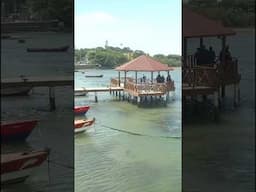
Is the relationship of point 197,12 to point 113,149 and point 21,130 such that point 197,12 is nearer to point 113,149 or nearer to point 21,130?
point 113,149

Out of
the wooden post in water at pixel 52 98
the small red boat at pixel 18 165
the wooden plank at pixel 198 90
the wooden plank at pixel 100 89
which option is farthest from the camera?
the wooden plank at pixel 198 90

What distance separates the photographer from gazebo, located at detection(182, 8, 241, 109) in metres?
3.29

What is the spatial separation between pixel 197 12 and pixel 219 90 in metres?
0.53

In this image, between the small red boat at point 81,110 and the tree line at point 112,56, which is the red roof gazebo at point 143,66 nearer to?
the tree line at point 112,56

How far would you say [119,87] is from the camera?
10.9 feet

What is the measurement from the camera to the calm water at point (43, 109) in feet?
9.87

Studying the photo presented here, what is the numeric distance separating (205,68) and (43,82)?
1063mm

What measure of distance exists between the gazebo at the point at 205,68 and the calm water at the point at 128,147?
0.28ft

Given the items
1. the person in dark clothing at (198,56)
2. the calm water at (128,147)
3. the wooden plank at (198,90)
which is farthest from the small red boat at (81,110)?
the person in dark clothing at (198,56)

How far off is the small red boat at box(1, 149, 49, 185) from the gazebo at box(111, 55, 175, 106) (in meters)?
0.71

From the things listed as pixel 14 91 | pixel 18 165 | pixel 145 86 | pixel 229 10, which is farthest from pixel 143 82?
pixel 18 165

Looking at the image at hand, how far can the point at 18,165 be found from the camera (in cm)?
301

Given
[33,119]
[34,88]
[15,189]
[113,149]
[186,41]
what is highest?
[186,41]

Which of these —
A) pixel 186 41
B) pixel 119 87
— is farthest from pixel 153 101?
pixel 186 41
